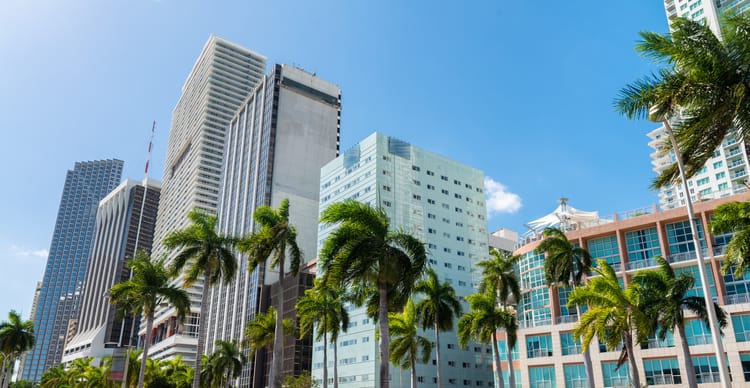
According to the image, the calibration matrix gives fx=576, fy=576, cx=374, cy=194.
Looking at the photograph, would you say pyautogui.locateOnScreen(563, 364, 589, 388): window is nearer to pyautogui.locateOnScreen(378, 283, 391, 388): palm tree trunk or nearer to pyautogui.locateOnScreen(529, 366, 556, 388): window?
pyautogui.locateOnScreen(529, 366, 556, 388): window

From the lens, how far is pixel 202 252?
41625mm

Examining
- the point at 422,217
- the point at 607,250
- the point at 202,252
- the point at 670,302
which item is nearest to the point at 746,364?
the point at 607,250

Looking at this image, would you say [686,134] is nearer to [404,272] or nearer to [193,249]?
[404,272]

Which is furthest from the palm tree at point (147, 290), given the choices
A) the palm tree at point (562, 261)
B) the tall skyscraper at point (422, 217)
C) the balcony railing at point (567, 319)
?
the tall skyscraper at point (422, 217)

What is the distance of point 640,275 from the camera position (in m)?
40.9

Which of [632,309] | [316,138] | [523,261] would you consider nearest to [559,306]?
[523,261]

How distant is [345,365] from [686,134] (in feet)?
285

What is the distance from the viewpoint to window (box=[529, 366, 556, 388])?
70381 millimetres

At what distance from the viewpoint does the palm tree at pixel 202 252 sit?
41062 millimetres

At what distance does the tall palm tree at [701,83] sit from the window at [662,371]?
4940 cm

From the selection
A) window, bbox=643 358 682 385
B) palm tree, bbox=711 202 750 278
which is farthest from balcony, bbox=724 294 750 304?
palm tree, bbox=711 202 750 278

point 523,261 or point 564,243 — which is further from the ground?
point 523,261

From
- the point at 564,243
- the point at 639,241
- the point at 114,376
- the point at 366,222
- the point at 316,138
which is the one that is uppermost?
the point at 316,138

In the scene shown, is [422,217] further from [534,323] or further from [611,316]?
[611,316]
